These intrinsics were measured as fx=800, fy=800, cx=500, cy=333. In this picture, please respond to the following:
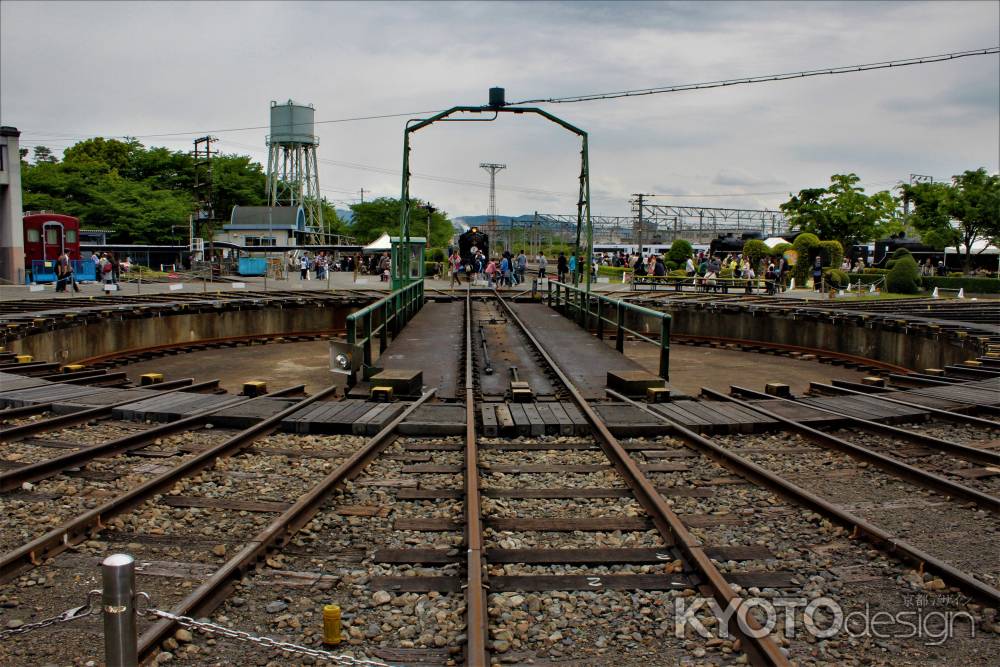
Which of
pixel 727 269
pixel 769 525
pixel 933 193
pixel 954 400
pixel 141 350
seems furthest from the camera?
pixel 933 193

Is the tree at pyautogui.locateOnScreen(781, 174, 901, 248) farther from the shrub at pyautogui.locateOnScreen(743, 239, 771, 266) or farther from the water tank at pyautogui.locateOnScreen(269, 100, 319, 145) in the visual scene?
the water tank at pyautogui.locateOnScreen(269, 100, 319, 145)

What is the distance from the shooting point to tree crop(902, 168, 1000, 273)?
48.0 meters

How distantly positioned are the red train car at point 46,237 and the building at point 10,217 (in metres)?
0.92

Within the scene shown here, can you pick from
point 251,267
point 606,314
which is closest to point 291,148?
point 251,267

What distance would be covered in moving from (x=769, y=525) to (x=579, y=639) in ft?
7.41

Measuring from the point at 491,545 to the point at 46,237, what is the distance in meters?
37.4

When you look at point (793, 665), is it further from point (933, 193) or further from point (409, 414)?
point (933, 193)

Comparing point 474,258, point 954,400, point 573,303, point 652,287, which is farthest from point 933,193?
point 954,400

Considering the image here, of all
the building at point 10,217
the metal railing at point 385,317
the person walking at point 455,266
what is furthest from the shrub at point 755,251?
the building at point 10,217

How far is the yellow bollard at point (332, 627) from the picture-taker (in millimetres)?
3930

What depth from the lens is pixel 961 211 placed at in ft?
161

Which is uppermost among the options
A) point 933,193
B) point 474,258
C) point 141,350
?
point 933,193

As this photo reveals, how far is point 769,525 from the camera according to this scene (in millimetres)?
5711

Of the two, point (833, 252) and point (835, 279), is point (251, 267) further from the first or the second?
point (833, 252)
